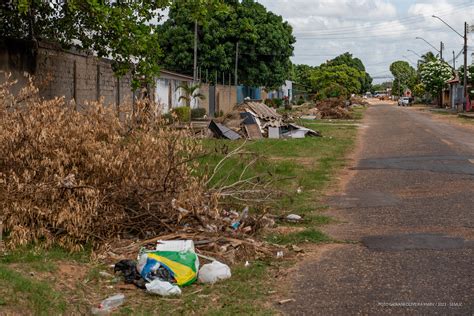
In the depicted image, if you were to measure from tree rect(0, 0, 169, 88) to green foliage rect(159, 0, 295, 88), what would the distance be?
105ft

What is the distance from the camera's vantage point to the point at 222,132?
2525cm

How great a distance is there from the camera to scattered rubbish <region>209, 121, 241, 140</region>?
25203 millimetres

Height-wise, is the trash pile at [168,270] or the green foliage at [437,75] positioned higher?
the green foliage at [437,75]

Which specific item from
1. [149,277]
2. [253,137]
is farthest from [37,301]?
[253,137]

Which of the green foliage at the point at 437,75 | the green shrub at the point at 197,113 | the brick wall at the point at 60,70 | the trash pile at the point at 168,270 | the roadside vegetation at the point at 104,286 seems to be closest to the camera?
the roadside vegetation at the point at 104,286

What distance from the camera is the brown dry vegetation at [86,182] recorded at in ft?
26.6

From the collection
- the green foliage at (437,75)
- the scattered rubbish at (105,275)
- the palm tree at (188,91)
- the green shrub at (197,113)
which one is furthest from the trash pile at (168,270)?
the green foliage at (437,75)

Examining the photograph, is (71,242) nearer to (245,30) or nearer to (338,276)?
(338,276)

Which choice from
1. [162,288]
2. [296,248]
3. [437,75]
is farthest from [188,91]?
[437,75]

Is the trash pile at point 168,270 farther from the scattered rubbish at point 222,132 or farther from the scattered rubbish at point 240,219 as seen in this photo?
the scattered rubbish at point 222,132

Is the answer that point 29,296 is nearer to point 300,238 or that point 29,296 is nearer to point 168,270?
point 168,270

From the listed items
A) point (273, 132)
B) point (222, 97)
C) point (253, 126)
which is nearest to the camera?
point (253, 126)

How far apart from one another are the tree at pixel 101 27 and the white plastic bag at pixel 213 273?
7379 millimetres

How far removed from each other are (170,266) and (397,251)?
2788 millimetres
